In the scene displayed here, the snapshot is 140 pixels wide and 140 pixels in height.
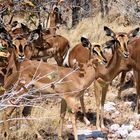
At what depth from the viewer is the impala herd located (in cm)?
632

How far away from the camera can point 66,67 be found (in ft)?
24.9

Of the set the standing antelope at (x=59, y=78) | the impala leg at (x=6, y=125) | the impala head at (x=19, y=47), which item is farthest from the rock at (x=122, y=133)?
the impala head at (x=19, y=47)

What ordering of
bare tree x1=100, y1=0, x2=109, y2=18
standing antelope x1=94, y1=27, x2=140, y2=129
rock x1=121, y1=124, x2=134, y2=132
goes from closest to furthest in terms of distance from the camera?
1. rock x1=121, y1=124, x2=134, y2=132
2. standing antelope x1=94, y1=27, x2=140, y2=129
3. bare tree x1=100, y1=0, x2=109, y2=18

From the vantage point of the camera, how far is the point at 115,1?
17391mm

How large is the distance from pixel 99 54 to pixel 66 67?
1063 mm

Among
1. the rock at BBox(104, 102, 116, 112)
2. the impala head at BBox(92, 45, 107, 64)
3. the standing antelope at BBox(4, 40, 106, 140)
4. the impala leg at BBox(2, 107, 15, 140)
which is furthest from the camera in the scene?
the rock at BBox(104, 102, 116, 112)

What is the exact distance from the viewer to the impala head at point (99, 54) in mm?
6572

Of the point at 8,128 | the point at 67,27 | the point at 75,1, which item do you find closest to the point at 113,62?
the point at 8,128

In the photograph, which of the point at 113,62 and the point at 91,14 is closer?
the point at 113,62

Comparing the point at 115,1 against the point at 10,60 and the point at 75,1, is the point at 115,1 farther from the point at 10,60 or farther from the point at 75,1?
the point at 10,60

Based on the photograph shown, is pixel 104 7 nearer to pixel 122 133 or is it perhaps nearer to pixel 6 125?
pixel 122 133

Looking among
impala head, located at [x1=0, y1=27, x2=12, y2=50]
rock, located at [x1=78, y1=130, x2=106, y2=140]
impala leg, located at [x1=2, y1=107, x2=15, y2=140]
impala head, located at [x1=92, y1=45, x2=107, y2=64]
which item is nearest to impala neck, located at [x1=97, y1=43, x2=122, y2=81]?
impala head, located at [x1=92, y1=45, x2=107, y2=64]

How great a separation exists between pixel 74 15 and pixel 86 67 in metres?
10.2

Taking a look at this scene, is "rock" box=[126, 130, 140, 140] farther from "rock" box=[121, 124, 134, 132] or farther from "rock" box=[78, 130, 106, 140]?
"rock" box=[78, 130, 106, 140]
